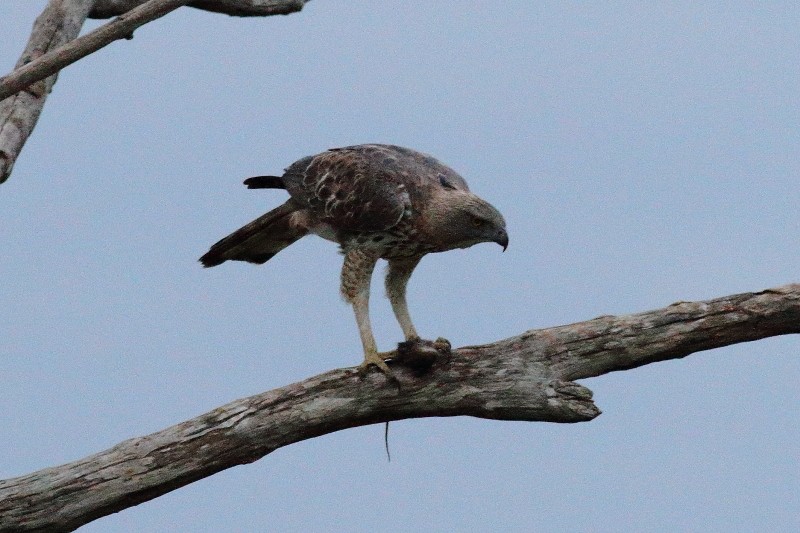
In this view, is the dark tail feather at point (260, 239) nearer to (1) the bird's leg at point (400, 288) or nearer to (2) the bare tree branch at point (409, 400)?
(1) the bird's leg at point (400, 288)

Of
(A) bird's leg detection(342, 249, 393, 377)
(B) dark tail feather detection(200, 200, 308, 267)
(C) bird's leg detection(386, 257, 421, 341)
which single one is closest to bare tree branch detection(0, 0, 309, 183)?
(B) dark tail feather detection(200, 200, 308, 267)

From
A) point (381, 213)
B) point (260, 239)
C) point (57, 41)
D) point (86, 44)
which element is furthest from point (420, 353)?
point (57, 41)

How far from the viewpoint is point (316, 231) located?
772 centimetres

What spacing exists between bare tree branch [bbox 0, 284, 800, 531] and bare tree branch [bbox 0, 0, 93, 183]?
2202 millimetres

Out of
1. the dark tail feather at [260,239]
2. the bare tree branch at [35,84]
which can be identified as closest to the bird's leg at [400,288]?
the dark tail feather at [260,239]

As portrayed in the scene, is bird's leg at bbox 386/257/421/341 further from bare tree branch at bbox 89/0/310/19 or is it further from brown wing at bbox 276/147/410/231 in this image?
bare tree branch at bbox 89/0/310/19

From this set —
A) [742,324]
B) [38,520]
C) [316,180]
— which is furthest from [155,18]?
[742,324]

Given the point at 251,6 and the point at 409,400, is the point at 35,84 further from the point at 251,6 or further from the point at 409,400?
the point at 409,400

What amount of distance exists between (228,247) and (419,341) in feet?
5.46

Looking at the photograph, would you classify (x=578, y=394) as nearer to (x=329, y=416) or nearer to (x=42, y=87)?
(x=329, y=416)

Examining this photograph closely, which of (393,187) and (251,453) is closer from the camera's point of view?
(251,453)

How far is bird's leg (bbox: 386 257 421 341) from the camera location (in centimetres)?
764

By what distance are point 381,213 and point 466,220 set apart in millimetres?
485

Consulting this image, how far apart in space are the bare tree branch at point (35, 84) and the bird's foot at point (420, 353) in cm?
273
